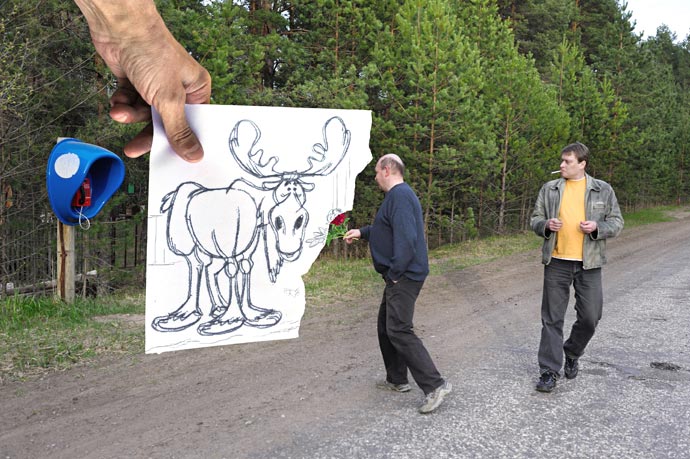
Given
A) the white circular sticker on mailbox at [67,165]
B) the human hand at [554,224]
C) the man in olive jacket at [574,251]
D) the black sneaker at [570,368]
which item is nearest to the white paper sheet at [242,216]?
the human hand at [554,224]

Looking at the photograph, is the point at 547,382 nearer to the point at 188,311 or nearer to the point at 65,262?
the point at 188,311

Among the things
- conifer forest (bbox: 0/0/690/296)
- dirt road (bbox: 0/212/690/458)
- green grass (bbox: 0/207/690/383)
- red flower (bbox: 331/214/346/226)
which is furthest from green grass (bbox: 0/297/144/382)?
red flower (bbox: 331/214/346/226)

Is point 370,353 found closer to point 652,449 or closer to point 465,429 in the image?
point 465,429

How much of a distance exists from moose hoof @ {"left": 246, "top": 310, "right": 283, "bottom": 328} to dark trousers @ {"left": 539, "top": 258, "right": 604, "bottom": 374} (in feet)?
7.27

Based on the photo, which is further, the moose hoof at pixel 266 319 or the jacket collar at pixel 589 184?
the jacket collar at pixel 589 184

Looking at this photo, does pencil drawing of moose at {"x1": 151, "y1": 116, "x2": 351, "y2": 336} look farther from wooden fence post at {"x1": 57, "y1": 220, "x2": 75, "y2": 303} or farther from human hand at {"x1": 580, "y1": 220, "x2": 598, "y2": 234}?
wooden fence post at {"x1": 57, "y1": 220, "x2": 75, "y2": 303}

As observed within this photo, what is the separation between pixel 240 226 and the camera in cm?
446

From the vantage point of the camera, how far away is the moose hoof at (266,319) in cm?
453

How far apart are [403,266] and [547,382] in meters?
1.66

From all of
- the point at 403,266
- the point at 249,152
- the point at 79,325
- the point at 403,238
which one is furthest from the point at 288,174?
the point at 79,325

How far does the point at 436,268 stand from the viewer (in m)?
12.5

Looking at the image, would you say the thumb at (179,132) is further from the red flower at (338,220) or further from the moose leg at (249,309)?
the red flower at (338,220)

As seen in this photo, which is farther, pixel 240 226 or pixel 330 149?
pixel 330 149

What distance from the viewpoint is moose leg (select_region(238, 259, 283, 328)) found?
450 cm
